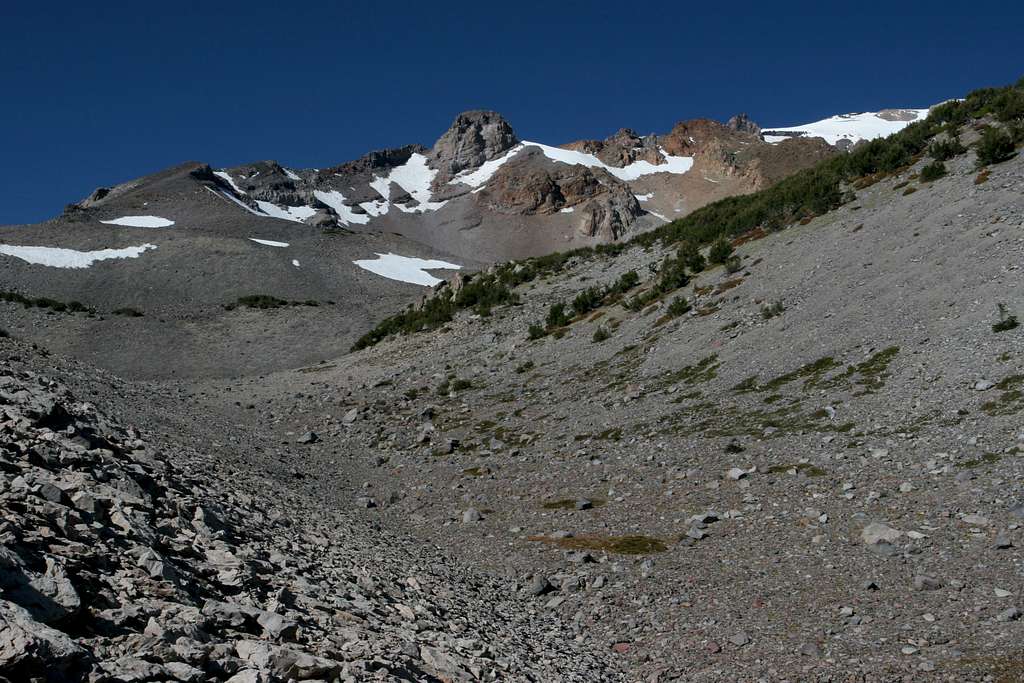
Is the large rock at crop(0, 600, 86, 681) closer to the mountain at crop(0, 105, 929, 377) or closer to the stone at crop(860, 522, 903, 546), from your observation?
the stone at crop(860, 522, 903, 546)

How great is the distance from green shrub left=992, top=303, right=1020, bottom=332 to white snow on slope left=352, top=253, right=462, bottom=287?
2978 inches

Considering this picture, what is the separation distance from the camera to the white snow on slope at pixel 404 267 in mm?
92875

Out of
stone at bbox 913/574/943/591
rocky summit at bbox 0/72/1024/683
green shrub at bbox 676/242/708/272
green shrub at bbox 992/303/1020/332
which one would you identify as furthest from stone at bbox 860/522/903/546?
green shrub at bbox 676/242/708/272

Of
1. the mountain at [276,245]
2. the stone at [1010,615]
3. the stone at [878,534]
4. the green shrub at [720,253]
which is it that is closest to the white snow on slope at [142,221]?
the mountain at [276,245]

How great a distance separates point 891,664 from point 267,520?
927 cm

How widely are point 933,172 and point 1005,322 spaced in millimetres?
14252

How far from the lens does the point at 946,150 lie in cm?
2986

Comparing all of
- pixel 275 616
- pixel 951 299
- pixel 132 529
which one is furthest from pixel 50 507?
pixel 951 299

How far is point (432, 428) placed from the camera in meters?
24.2

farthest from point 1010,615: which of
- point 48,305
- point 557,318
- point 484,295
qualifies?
point 48,305

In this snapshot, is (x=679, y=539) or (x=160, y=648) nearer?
(x=160, y=648)

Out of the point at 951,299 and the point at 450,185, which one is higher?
the point at 450,185

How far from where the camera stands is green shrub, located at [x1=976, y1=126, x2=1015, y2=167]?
26500 millimetres

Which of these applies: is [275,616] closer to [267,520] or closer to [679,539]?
[267,520]
